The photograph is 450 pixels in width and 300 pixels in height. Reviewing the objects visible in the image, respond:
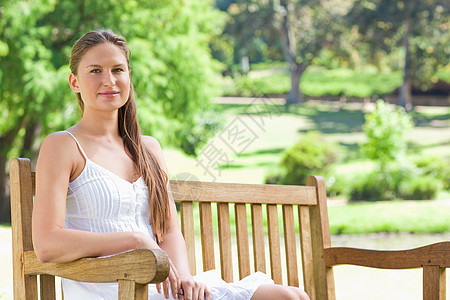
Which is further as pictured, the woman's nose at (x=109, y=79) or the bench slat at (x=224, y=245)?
the bench slat at (x=224, y=245)

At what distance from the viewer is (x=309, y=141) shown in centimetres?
1140

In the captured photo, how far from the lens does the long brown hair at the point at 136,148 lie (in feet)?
5.35

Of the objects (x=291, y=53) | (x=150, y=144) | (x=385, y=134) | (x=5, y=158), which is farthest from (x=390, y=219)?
(x=291, y=53)

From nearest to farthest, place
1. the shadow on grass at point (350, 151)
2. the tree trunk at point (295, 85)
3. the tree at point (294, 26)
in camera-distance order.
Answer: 1. the shadow on grass at point (350, 151)
2. the tree at point (294, 26)
3. the tree trunk at point (295, 85)

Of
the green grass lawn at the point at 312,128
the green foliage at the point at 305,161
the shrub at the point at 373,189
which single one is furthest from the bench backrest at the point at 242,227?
the green grass lawn at the point at 312,128

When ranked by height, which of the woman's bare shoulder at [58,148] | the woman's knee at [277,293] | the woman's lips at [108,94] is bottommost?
the woman's knee at [277,293]

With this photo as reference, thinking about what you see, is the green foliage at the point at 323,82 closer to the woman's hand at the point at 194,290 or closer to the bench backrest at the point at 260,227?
the bench backrest at the point at 260,227

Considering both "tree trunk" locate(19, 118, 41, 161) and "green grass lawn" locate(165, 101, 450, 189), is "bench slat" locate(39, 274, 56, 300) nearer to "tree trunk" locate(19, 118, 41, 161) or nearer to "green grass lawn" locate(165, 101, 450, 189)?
"tree trunk" locate(19, 118, 41, 161)

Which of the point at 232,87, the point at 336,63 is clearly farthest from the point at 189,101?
the point at 336,63

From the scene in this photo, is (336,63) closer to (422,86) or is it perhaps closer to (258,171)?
(422,86)

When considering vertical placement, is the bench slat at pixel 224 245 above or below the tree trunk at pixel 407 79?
below

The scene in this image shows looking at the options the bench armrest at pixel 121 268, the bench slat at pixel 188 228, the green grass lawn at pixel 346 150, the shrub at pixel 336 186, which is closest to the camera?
the bench armrest at pixel 121 268

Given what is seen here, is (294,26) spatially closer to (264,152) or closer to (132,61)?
(264,152)

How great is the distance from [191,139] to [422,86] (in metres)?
12.1
